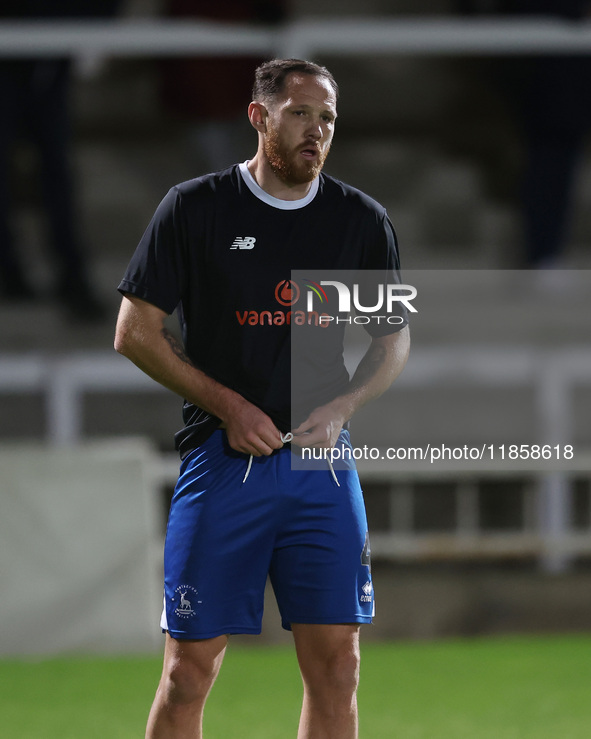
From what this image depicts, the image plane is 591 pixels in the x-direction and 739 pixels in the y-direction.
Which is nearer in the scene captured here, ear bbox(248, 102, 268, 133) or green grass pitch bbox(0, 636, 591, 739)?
ear bbox(248, 102, 268, 133)

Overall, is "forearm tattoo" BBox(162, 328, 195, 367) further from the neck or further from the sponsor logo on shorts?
the sponsor logo on shorts

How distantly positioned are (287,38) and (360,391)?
16.5 ft

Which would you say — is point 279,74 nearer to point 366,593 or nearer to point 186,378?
point 186,378

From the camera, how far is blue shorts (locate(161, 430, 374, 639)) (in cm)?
311

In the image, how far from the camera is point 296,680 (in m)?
5.65

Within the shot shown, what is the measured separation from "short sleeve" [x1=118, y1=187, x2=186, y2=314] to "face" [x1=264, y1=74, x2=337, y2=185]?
0.28 metres

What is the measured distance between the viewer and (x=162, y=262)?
306cm

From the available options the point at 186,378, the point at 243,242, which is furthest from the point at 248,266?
the point at 186,378

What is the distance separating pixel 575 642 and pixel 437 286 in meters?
3.25

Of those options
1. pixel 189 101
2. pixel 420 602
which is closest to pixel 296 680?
pixel 420 602

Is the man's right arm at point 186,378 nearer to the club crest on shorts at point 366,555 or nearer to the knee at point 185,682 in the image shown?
the club crest on shorts at point 366,555

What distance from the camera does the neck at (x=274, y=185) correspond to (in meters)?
3.14

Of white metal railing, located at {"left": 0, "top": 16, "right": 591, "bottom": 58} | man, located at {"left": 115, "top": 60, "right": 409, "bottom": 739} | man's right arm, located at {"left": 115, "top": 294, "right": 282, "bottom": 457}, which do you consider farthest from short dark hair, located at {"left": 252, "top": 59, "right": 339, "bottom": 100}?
white metal railing, located at {"left": 0, "top": 16, "right": 591, "bottom": 58}

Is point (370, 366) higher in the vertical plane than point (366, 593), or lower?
higher
